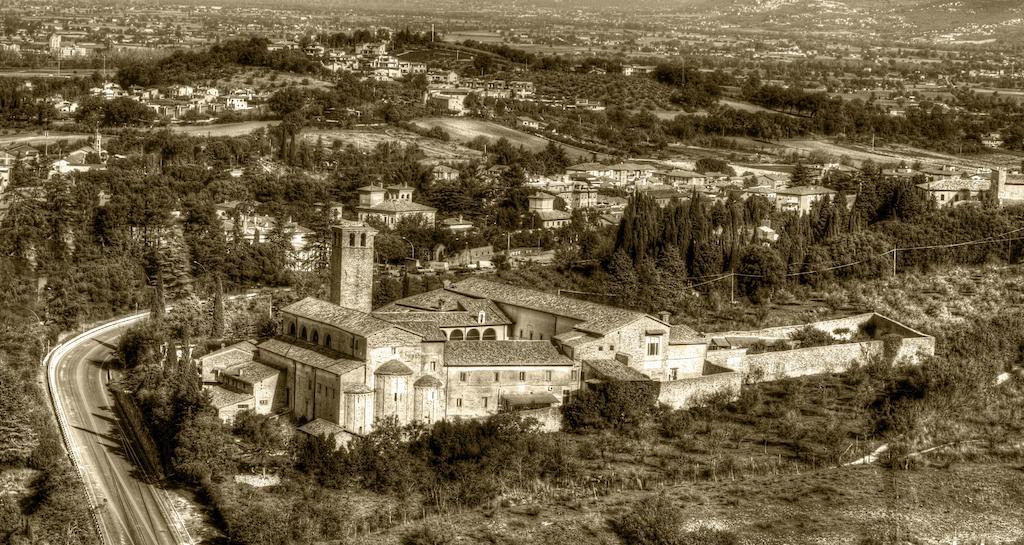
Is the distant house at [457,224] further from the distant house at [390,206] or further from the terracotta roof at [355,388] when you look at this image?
the terracotta roof at [355,388]

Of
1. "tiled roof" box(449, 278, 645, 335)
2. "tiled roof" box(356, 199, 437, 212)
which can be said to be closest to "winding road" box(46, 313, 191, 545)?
"tiled roof" box(449, 278, 645, 335)

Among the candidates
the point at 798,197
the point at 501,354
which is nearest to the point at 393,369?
the point at 501,354

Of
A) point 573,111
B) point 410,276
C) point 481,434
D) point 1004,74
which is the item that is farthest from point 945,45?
point 481,434

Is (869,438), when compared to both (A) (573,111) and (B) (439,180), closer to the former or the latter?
(B) (439,180)

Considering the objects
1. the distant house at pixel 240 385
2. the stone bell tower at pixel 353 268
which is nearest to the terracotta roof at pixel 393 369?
the distant house at pixel 240 385

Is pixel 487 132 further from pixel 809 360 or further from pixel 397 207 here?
pixel 809 360

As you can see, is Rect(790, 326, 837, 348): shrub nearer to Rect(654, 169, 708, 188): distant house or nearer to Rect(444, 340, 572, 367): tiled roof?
Rect(444, 340, 572, 367): tiled roof
